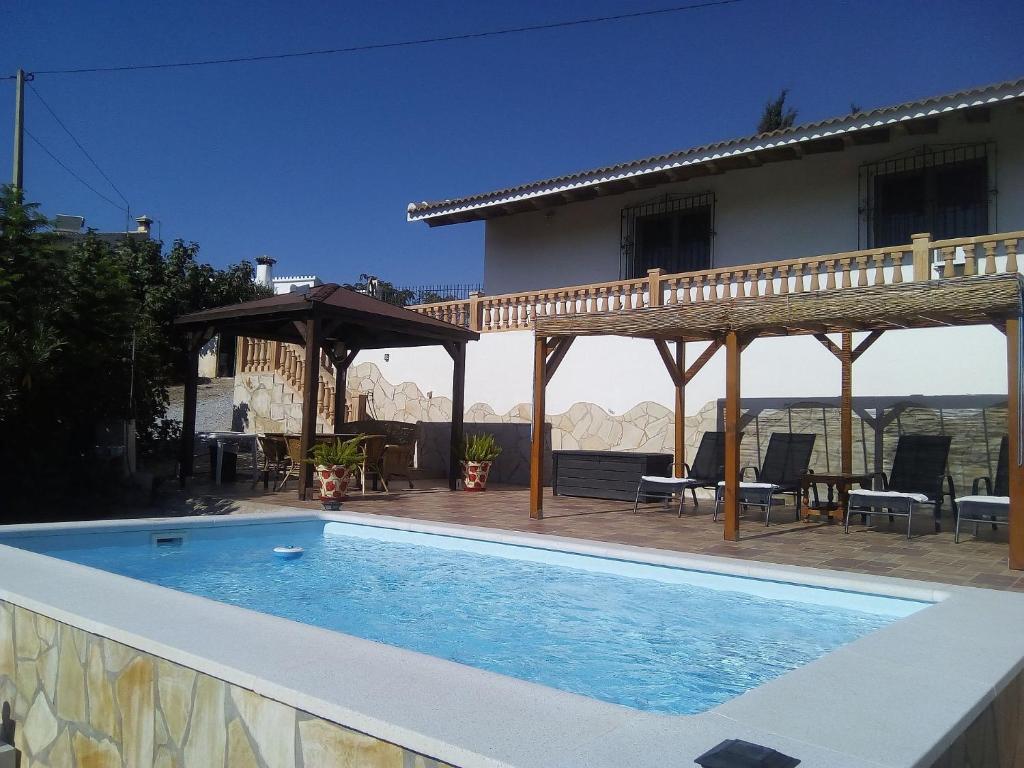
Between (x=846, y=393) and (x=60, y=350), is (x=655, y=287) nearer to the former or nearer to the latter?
(x=846, y=393)

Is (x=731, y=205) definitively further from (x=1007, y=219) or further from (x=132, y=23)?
(x=132, y=23)

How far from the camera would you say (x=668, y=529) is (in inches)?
328

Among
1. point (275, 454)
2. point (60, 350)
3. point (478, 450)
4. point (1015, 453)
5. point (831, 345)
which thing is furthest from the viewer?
point (478, 450)

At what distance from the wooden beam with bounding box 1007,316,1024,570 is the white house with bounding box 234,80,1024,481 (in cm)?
424

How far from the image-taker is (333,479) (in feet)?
32.0

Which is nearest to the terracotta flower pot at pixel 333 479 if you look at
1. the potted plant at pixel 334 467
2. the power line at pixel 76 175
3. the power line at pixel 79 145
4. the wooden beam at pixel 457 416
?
the potted plant at pixel 334 467

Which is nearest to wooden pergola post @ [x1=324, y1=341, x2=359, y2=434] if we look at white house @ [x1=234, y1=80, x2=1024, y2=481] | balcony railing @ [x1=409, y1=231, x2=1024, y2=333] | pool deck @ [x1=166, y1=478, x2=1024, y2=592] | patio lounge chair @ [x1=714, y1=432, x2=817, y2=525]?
white house @ [x1=234, y1=80, x2=1024, y2=481]

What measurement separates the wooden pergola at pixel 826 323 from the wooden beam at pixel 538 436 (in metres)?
0.01

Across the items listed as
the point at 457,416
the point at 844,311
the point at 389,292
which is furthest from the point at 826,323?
the point at 389,292

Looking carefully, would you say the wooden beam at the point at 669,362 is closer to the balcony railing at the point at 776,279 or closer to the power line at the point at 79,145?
the balcony railing at the point at 776,279

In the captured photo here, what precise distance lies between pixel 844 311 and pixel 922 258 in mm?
4268

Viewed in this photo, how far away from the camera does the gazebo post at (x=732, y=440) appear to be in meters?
7.44

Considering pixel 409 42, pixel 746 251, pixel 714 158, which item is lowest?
pixel 746 251

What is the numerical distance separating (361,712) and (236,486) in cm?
1036
